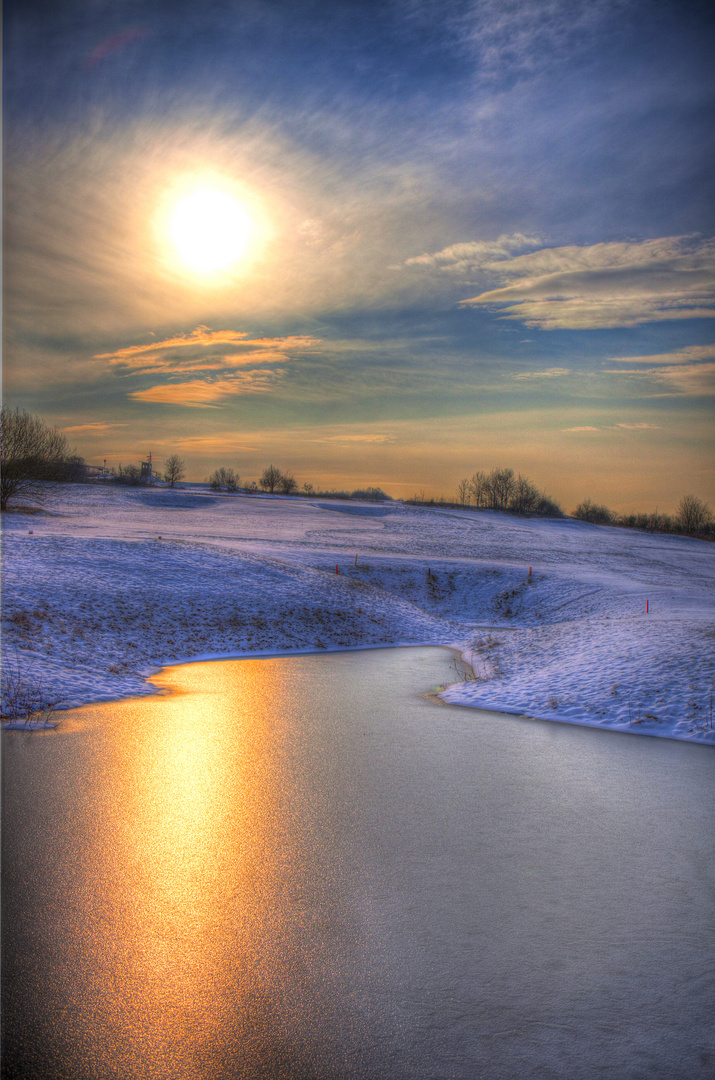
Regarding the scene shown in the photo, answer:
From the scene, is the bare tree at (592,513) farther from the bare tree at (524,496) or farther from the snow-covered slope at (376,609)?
the snow-covered slope at (376,609)

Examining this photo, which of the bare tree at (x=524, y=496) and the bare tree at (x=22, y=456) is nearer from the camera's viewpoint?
the bare tree at (x=22, y=456)

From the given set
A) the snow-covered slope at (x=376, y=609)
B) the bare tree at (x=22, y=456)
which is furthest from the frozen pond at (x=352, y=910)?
the bare tree at (x=22, y=456)

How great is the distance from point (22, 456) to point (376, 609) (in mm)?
32008

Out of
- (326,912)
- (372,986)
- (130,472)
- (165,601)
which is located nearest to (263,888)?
(326,912)

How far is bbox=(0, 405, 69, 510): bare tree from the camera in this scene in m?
43.4

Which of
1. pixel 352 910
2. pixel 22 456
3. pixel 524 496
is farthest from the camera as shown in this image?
pixel 524 496

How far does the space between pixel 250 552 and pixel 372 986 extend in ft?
93.8

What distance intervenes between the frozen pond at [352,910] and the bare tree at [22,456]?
37.8m

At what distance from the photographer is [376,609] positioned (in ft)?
90.3

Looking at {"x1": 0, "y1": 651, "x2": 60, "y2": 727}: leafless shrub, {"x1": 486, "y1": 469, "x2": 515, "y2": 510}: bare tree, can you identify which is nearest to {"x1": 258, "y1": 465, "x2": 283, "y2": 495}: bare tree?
{"x1": 486, "y1": 469, "x2": 515, "y2": 510}: bare tree

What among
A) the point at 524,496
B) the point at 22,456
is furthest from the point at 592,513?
the point at 22,456

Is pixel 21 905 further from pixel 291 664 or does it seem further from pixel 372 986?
pixel 291 664

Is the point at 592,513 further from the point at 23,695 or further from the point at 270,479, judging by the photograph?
the point at 23,695

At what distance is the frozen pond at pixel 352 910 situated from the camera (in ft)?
14.5
